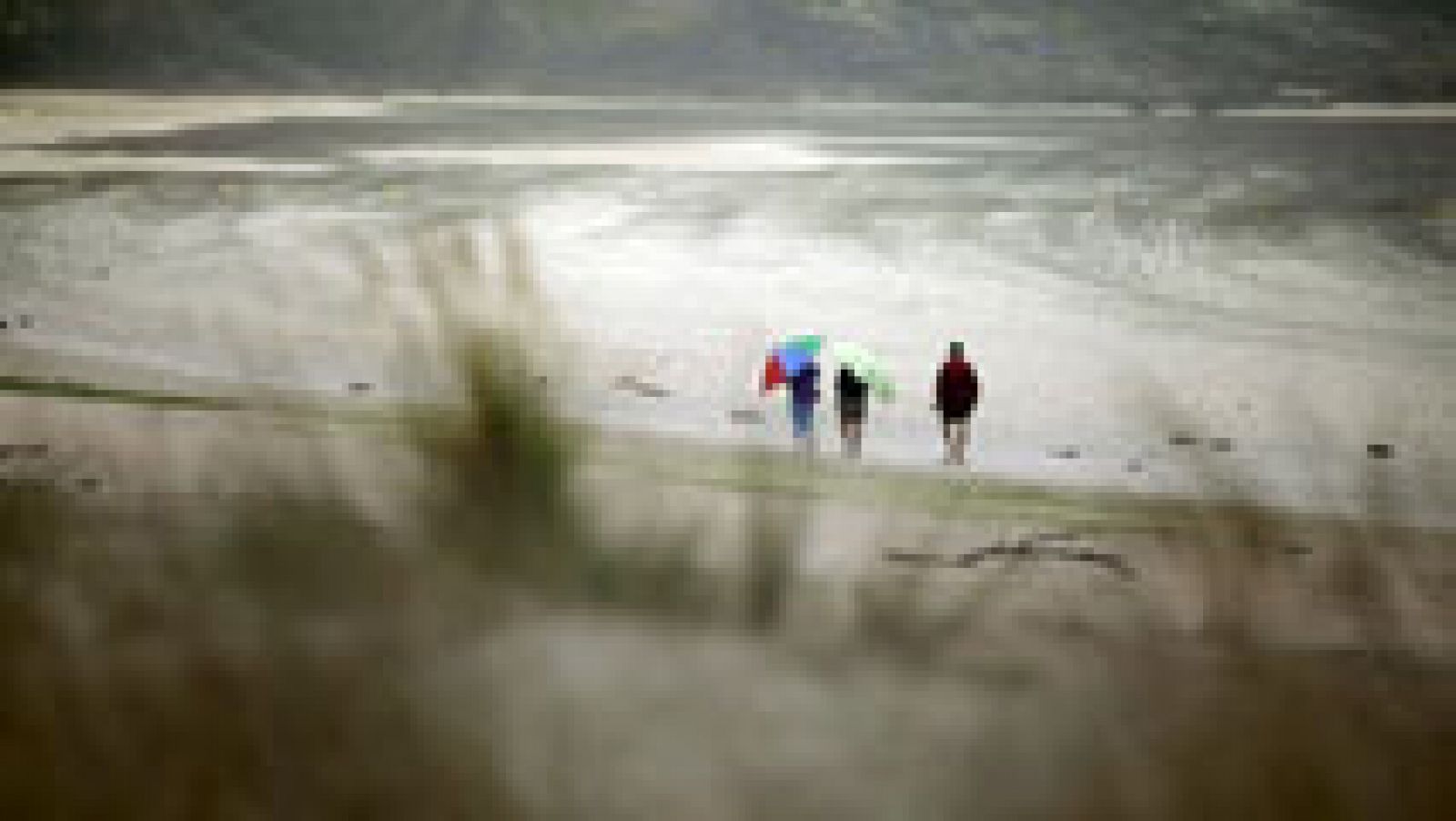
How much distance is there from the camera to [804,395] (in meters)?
14.8

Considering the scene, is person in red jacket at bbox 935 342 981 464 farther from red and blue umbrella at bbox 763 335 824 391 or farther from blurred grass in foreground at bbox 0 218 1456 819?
red and blue umbrella at bbox 763 335 824 391

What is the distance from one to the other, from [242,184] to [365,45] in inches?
1532

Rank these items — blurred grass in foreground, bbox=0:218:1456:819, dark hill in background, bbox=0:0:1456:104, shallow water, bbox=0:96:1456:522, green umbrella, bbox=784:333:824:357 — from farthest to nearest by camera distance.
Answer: dark hill in background, bbox=0:0:1456:104
shallow water, bbox=0:96:1456:522
green umbrella, bbox=784:333:824:357
blurred grass in foreground, bbox=0:218:1456:819

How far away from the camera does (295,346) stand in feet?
70.7

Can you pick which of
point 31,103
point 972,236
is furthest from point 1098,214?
point 31,103

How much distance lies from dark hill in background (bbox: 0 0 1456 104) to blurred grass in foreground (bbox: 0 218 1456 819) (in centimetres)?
5520

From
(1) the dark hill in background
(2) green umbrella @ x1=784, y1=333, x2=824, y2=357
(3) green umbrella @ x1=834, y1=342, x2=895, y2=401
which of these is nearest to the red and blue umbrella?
(2) green umbrella @ x1=784, y1=333, x2=824, y2=357

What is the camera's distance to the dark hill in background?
69000 mm

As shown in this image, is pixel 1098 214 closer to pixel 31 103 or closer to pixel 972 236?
pixel 972 236

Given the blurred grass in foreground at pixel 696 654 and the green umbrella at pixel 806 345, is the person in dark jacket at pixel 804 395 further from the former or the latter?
the blurred grass in foreground at pixel 696 654

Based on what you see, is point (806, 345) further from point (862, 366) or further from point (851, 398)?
point (851, 398)

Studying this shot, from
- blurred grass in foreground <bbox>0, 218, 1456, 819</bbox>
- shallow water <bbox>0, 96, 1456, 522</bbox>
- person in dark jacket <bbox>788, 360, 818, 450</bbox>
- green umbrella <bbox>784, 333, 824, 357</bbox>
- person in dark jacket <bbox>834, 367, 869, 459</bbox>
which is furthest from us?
shallow water <bbox>0, 96, 1456, 522</bbox>

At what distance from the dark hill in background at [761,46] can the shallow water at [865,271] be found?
18.8 metres

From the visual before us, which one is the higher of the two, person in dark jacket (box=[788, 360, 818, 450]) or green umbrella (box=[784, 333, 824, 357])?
green umbrella (box=[784, 333, 824, 357])
